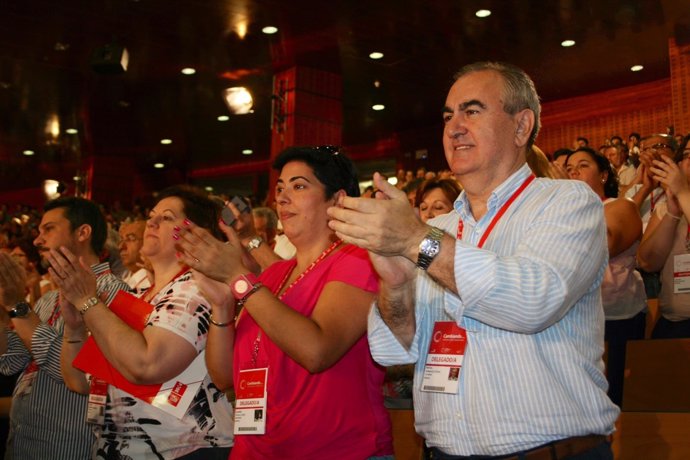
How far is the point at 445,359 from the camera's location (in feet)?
5.30

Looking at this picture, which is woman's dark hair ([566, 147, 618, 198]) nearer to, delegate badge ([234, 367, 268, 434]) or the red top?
the red top

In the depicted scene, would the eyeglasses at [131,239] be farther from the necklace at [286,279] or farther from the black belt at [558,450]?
the black belt at [558,450]

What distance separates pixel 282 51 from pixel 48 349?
28.5 feet

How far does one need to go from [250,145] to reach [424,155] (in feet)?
14.6

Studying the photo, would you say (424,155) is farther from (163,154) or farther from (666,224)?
(666,224)

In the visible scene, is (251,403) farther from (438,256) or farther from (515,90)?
(515,90)

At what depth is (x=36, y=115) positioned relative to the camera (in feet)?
47.2

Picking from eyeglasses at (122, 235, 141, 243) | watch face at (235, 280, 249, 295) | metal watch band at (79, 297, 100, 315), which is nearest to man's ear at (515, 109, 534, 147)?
watch face at (235, 280, 249, 295)

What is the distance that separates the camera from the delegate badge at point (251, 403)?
196 centimetres

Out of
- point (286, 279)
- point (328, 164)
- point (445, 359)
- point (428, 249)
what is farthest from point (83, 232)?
point (428, 249)

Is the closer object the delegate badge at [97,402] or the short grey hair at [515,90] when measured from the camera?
the short grey hair at [515,90]

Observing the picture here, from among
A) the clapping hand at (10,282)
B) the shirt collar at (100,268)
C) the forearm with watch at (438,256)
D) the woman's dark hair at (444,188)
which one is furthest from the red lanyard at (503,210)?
the clapping hand at (10,282)

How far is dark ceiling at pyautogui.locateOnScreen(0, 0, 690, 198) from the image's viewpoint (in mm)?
9359

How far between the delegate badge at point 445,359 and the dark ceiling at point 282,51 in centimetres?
787
